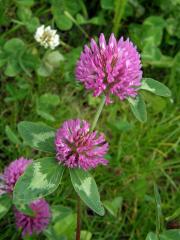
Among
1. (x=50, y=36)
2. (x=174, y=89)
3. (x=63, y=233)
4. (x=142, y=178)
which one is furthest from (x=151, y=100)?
(x=63, y=233)

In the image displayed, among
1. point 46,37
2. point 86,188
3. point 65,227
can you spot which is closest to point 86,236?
point 65,227

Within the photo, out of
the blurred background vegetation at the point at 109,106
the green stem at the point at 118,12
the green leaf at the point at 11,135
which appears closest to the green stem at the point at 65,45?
the blurred background vegetation at the point at 109,106

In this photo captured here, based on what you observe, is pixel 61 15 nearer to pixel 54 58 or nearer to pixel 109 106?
pixel 54 58

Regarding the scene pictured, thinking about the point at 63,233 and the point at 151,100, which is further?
the point at 151,100

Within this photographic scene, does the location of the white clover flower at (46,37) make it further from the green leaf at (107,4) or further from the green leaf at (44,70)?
the green leaf at (107,4)

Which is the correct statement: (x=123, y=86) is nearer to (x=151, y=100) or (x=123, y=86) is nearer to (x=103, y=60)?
(x=103, y=60)

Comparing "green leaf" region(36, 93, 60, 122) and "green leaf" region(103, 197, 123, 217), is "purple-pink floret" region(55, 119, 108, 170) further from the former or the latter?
"green leaf" region(36, 93, 60, 122)
